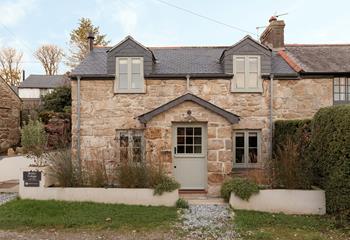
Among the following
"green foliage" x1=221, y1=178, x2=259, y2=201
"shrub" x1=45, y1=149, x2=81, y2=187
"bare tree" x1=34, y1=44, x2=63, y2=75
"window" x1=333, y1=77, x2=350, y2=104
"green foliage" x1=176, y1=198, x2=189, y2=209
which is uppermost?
"bare tree" x1=34, y1=44, x2=63, y2=75

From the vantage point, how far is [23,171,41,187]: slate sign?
31.7 feet

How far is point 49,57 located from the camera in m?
47.1

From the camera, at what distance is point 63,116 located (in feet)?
67.6

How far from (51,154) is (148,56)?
18.2 ft

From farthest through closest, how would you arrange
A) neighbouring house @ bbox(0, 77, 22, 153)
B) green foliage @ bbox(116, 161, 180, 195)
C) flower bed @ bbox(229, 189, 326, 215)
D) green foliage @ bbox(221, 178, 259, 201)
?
neighbouring house @ bbox(0, 77, 22, 153)
green foliage @ bbox(116, 161, 180, 195)
green foliage @ bbox(221, 178, 259, 201)
flower bed @ bbox(229, 189, 326, 215)

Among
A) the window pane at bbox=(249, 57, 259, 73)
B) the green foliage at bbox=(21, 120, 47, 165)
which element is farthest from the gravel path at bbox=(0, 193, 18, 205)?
the window pane at bbox=(249, 57, 259, 73)

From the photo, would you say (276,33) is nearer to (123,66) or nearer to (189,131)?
(189,131)

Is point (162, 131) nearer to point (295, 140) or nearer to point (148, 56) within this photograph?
point (148, 56)

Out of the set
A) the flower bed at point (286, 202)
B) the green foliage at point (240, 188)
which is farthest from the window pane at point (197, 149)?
the flower bed at point (286, 202)

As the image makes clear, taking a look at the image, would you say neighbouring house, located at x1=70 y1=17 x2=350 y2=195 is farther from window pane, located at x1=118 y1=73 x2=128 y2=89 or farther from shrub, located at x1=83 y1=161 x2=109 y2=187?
shrub, located at x1=83 y1=161 x2=109 y2=187

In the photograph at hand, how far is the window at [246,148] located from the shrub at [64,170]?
254 inches

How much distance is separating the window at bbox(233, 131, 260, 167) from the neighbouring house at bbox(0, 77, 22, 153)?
14.2 metres

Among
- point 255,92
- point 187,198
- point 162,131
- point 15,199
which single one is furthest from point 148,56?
point 15,199

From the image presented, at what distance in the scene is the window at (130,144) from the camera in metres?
10.1
